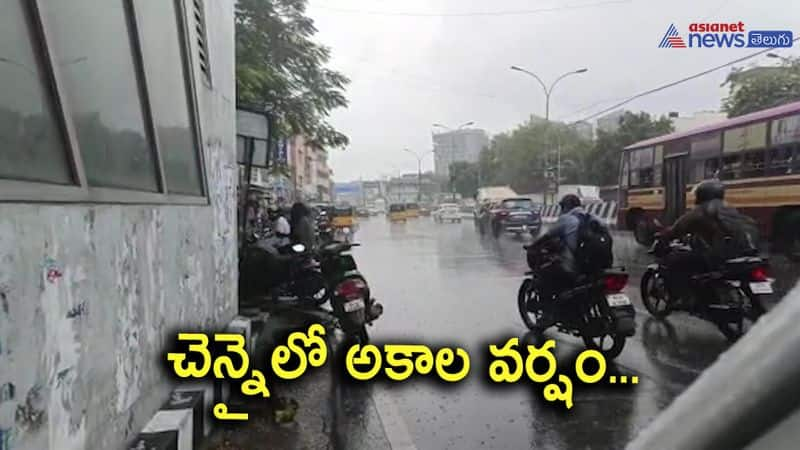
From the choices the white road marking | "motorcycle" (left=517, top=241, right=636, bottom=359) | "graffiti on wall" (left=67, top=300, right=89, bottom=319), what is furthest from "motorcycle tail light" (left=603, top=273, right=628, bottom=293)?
"graffiti on wall" (left=67, top=300, right=89, bottom=319)

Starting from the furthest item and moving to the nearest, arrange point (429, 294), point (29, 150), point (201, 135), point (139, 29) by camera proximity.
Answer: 1. point (429, 294)
2. point (201, 135)
3. point (139, 29)
4. point (29, 150)

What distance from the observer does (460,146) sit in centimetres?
7888

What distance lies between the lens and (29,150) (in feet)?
6.98

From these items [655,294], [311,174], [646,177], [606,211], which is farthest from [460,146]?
[655,294]

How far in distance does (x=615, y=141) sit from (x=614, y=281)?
44394 millimetres

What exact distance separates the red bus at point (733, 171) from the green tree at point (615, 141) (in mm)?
26441

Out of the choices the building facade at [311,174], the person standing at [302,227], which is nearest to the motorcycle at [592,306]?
the person standing at [302,227]

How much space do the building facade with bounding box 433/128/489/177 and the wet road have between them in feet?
217

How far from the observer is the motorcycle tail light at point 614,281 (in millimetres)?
5551

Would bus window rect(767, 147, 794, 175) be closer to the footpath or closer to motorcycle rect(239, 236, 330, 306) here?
motorcycle rect(239, 236, 330, 306)

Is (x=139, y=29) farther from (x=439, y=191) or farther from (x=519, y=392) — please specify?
(x=439, y=191)

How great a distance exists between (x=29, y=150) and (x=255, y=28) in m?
14.4

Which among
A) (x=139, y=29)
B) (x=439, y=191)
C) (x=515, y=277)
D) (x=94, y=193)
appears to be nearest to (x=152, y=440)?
(x=94, y=193)

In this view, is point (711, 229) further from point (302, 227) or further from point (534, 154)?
point (534, 154)
